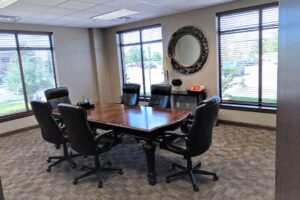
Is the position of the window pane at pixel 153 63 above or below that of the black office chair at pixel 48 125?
above

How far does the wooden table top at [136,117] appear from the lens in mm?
2955

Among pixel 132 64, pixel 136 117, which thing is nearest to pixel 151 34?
pixel 132 64

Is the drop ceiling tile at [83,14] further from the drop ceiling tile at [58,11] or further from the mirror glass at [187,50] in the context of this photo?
the mirror glass at [187,50]

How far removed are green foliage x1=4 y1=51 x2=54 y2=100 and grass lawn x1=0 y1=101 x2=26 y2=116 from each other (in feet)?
0.84

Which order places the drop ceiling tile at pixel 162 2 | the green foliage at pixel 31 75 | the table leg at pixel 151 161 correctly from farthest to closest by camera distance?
the green foliage at pixel 31 75 → the drop ceiling tile at pixel 162 2 → the table leg at pixel 151 161

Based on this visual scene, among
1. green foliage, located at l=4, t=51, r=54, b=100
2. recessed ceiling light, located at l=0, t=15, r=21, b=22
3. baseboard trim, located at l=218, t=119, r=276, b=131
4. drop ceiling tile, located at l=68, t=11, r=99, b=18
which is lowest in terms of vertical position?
baseboard trim, located at l=218, t=119, r=276, b=131

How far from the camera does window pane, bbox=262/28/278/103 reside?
176 inches

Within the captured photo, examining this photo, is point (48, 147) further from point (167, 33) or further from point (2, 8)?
point (167, 33)

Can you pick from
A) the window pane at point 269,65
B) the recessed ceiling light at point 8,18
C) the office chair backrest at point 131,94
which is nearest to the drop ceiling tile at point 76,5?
the recessed ceiling light at point 8,18

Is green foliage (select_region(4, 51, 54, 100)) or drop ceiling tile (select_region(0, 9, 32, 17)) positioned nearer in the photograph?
drop ceiling tile (select_region(0, 9, 32, 17))

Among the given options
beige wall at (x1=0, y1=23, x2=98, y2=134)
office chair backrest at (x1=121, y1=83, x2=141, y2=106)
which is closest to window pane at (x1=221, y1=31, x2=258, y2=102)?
office chair backrest at (x1=121, y1=83, x2=141, y2=106)

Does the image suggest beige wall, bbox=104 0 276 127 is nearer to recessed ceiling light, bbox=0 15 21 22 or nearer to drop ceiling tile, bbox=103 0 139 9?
drop ceiling tile, bbox=103 0 139 9

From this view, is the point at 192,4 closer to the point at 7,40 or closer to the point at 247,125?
the point at 247,125

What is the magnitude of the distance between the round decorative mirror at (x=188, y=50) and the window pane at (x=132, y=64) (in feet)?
4.21
